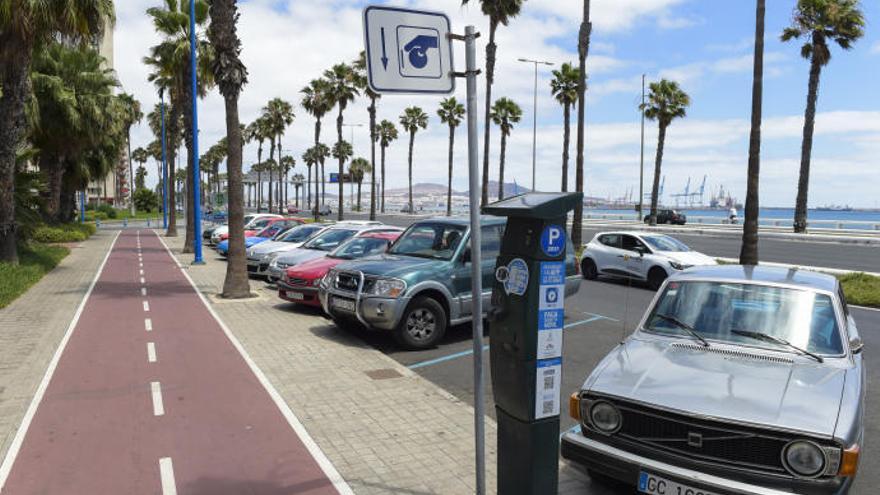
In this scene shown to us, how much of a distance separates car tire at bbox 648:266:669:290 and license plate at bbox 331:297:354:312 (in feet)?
29.6

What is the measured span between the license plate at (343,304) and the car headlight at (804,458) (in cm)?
658

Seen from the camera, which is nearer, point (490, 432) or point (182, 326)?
point (490, 432)

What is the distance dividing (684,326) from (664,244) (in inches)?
475

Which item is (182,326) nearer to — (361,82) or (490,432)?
(490,432)

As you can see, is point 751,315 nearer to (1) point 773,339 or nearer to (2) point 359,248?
(1) point 773,339

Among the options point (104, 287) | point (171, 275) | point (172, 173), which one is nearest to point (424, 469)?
point (104, 287)

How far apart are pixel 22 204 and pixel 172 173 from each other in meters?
16.8

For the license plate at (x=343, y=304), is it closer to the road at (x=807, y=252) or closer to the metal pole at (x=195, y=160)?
the metal pole at (x=195, y=160)

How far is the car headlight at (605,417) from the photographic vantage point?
4121 millimetres

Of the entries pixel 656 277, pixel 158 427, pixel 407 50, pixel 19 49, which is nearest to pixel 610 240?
pixel 656 277

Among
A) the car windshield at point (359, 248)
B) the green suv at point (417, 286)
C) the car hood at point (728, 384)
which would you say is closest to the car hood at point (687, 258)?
the car windshield at point (359, 248)

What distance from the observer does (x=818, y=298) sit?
5.02 metres

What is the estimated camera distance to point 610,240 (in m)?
17.6

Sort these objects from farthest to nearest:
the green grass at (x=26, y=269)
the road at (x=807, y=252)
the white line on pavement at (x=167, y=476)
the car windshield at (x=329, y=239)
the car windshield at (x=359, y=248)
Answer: the road at (x=807, y=252) → the car windshield at (x=329, y=239) → the green grass at (x=26, y=269) → the car windshield at (x=359, y=248) → the white line on pavement at (x=167, y=476)
